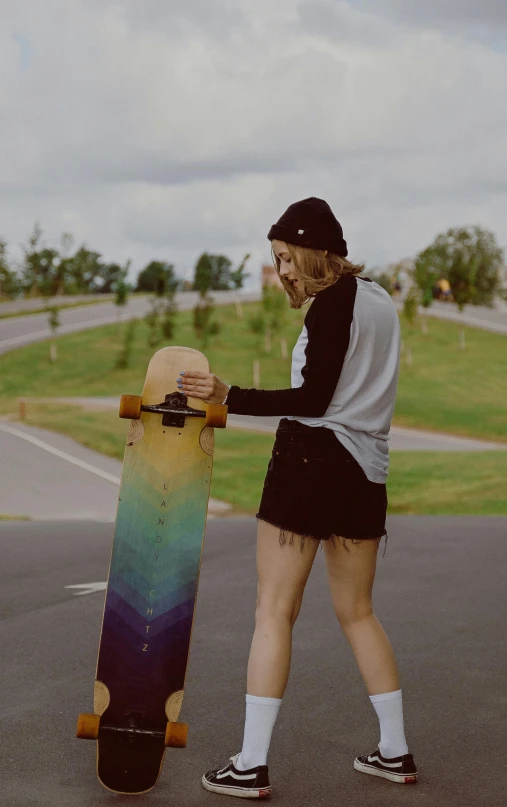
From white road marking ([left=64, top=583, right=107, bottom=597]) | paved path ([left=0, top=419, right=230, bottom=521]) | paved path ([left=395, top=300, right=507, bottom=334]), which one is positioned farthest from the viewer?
paved path ([left=395, top=300, right=507, bottom=334])

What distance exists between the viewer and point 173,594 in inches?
150

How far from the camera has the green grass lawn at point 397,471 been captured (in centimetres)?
1848

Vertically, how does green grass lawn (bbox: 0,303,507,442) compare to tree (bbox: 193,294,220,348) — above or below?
below

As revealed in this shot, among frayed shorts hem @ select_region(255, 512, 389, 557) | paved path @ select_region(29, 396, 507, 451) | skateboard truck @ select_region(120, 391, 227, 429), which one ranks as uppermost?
skateboard truck @ select_region(120, 391, 227, 429)

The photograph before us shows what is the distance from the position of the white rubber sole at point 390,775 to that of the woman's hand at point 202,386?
4.82ft

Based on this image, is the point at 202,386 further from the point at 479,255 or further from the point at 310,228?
the point at 479,255

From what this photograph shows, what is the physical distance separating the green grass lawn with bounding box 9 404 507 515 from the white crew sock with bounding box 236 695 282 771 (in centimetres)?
1399

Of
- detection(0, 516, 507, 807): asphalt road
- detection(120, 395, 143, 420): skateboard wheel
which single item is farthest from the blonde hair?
detection(0, 516, 507, 807): asphalt road

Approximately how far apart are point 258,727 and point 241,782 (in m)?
0.24

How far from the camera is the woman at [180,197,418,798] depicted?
3678 millimetres

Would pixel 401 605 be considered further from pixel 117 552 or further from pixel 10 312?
pixel 10 312

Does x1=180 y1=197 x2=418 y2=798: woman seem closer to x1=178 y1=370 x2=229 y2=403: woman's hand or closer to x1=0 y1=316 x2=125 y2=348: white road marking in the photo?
x1=178 y1=370 x2=229 y2=403: woman's hand

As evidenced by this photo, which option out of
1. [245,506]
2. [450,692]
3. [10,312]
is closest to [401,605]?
[450,692]

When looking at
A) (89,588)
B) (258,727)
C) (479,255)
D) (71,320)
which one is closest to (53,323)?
(71,320)
